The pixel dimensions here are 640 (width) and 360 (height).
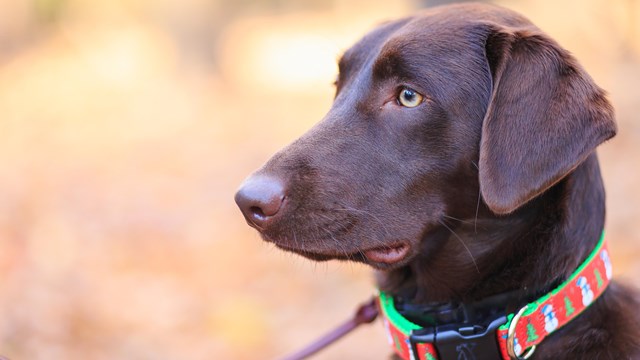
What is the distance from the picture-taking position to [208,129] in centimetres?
1269

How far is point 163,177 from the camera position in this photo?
9.61m

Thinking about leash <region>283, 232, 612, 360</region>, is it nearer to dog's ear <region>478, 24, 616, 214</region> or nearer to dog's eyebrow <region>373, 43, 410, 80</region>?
dog's ear <region>478, 24, 616, 214</region>

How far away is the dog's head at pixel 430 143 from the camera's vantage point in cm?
265

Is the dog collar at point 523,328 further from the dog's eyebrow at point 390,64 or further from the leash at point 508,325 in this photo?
the dog's eyebrow at point 390,64

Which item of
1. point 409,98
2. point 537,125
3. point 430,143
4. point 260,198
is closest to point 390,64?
point 409,98

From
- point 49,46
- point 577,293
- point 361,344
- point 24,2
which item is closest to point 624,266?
point 361,344

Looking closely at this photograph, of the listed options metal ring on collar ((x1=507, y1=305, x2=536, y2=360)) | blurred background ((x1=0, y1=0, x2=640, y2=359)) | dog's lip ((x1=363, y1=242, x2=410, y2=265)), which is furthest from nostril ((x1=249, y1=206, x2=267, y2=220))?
blurred background ((x1=0, y1=0, x2=640, y2=359))

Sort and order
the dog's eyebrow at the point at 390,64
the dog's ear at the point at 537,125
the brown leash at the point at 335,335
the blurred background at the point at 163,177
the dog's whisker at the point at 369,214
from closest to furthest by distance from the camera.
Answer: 1. the dog's ear at the point at 537,125
2. the dog's whisker at the point at 369,214
3. the dog's eyebrow at the point at 390,64
4. the brown leash at the point at 335,335
5. the blurred background at the point at 163,177

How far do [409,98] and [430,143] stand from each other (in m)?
0.20

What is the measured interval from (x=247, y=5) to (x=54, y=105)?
13.0m

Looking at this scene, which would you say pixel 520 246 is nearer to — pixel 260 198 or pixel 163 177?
pixel 260 198

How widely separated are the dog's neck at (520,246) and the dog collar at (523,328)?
7cm

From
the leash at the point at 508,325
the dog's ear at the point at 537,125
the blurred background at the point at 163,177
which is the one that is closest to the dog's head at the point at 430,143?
the dog's ear at the point at 537,125

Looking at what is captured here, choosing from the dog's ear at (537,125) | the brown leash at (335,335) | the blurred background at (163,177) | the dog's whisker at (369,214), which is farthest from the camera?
the blurred background at (163,177)
